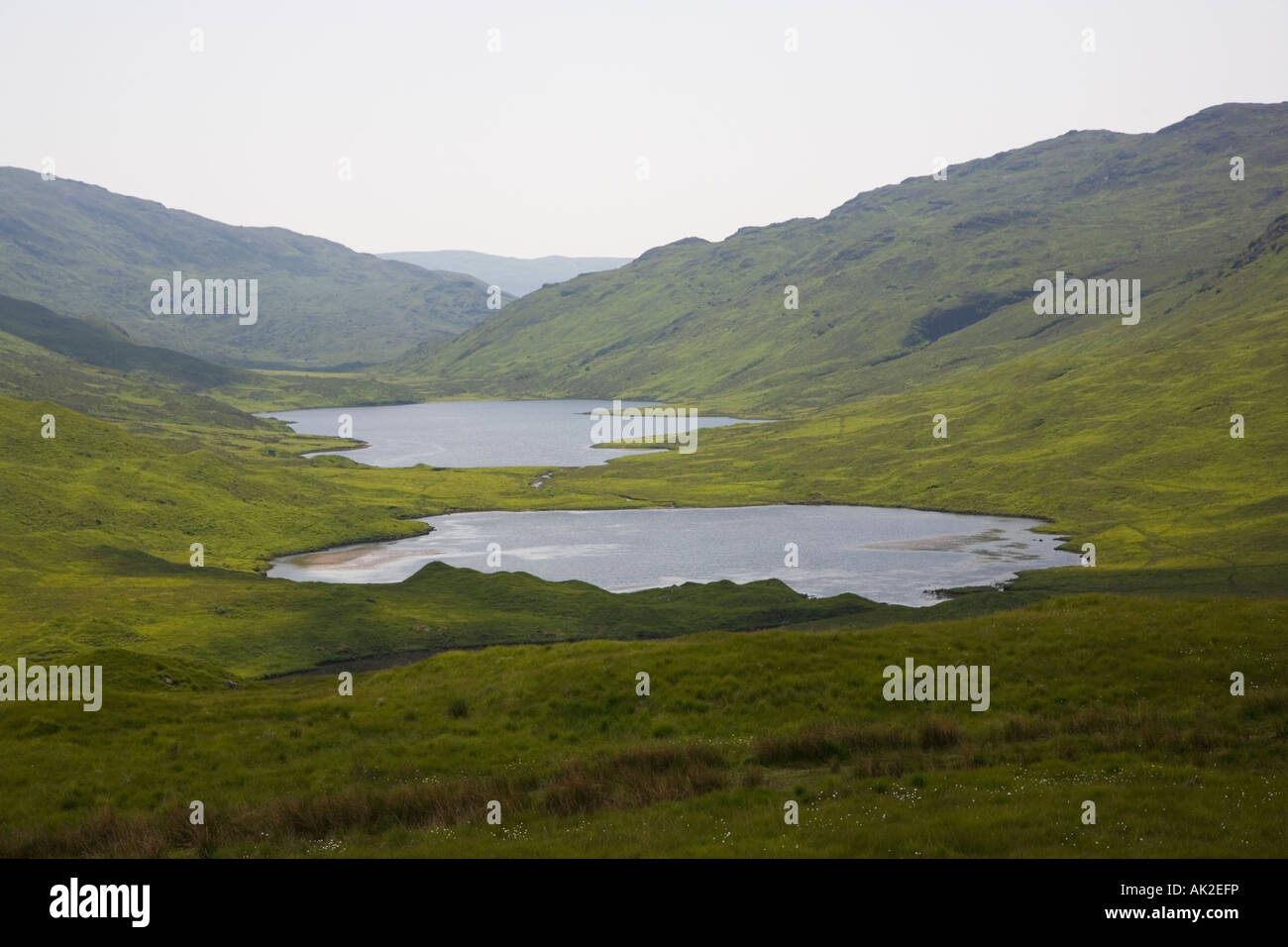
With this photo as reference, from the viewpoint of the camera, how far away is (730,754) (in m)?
34.2

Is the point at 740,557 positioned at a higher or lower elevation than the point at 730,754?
higher

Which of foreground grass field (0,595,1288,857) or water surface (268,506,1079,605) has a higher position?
water surface (268,506,1079,605)

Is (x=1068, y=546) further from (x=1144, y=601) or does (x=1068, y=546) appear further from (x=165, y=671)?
(x=165, y=671)

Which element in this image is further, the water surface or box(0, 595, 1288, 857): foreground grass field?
the water surface

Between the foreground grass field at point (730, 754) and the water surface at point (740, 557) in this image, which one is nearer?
the foreground grass field at point (730, 754)

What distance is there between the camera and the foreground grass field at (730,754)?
25.0 meters

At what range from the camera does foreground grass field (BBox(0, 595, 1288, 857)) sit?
82.1ft

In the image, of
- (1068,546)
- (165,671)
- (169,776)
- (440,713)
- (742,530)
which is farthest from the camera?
(742,530)

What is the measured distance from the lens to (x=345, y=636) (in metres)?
104

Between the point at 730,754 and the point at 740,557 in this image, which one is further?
the point at 740,557

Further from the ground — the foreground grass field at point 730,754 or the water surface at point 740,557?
the water surface at point 740,557
